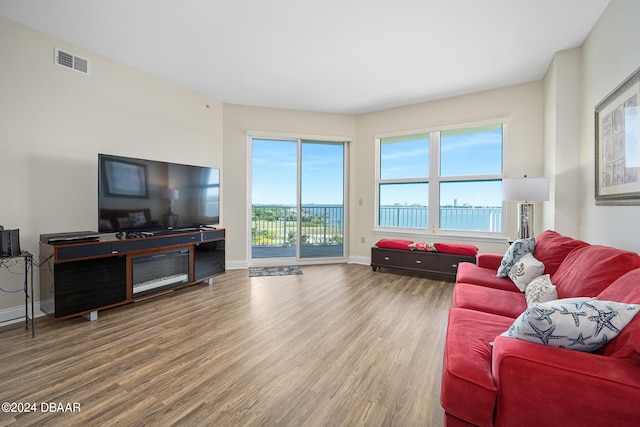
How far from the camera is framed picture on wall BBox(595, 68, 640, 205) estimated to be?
185 cm

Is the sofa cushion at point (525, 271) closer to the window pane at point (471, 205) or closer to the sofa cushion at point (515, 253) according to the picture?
the sofa cushion at point (515, 253)

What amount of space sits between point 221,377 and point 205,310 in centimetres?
124

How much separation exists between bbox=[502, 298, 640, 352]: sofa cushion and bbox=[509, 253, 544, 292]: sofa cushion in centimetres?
122

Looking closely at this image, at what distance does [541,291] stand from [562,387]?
3.50 ft

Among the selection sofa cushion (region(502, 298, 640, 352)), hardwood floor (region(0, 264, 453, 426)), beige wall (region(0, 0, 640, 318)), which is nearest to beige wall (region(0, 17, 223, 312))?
beige wall (region(0, 0, 640, 318))

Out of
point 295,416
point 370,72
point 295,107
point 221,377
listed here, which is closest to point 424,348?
point 295,416

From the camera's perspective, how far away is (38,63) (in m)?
2.63

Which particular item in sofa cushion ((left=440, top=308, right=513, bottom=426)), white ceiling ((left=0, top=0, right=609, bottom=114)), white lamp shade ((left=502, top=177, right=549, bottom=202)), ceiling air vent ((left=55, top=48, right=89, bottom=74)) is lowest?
sofa cushion ((left=440, top=308, right=513, bottom=426))

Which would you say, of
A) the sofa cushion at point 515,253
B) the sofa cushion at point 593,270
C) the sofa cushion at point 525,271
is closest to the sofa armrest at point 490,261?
the sofa cushion at point 515,253

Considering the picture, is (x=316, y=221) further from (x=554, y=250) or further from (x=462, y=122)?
(x=554, y=250)

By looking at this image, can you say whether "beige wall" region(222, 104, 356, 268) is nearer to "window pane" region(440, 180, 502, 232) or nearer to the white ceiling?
the white ceiling

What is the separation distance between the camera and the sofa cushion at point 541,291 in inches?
68.7

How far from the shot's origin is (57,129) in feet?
9.08

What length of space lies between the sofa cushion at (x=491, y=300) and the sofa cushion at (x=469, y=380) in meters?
0.50
